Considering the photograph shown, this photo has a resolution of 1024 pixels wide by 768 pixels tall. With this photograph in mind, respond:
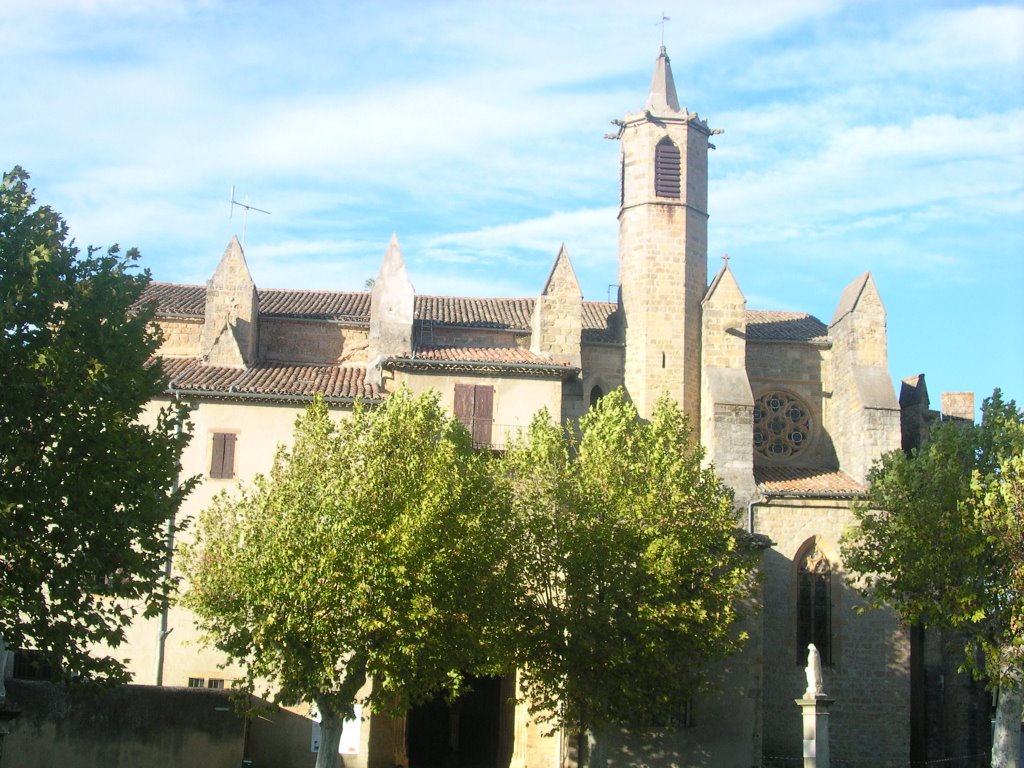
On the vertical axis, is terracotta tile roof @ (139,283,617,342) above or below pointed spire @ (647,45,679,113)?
below

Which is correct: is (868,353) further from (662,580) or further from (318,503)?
(318,503)

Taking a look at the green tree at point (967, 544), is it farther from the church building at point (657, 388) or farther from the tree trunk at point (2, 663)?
the tree trunk at point (2, 663)

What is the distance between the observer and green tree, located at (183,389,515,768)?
24.7m

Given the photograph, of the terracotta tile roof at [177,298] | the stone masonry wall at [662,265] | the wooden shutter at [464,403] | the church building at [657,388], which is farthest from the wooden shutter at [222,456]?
the stone masonry wall at [662,265]

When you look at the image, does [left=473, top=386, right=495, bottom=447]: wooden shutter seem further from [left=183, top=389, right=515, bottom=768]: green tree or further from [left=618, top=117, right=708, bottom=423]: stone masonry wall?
[left=183, top=389, right=515, bottom=768]: green tree

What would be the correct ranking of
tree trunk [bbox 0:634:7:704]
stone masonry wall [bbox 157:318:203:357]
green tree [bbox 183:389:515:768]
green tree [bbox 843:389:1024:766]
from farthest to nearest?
stone masonry wall [bbox 157:318:203:357], green tree [bbox 843:389:1024:766], green tree [bbox 183:389:515:768], tree trunk [bbox 0:634:7:704]

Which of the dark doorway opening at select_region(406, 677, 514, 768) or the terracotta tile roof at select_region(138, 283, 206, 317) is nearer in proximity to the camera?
the dark doorway opening at select_region(406, 677, 514, 768)

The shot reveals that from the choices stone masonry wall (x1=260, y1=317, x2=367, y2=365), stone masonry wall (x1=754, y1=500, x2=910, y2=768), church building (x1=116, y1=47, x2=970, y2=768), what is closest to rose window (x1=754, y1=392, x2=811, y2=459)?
church building (x1=116, y1=47, x2=970, y2=768)

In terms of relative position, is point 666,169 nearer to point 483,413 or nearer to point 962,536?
point 483,413

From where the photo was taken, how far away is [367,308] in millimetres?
41781

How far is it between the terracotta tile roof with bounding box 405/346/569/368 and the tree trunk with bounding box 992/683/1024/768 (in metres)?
14.3

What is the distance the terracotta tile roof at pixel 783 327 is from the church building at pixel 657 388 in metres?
0.14

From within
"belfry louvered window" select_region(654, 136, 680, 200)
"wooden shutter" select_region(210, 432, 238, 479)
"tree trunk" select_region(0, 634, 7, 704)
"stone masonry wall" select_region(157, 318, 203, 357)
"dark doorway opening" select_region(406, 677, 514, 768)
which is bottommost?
"dark doorway opening" select_region(406, 677, 514, 768)

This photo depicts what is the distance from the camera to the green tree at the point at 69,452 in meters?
20.1
